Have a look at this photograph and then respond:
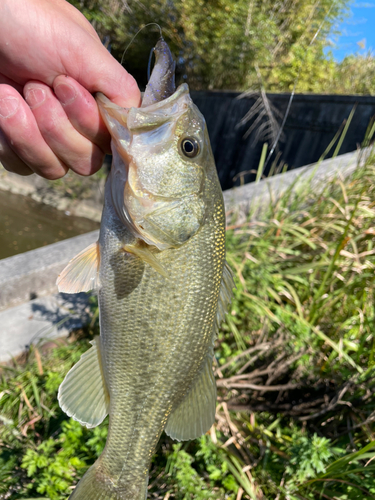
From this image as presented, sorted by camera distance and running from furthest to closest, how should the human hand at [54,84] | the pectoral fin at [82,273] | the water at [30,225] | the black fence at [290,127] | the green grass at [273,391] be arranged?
the black fence at [290,127], the water at [30,225], the green grass at [273,391], the pectoral fin at [82,273], the human hand at [54,84]

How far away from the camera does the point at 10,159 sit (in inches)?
60.9

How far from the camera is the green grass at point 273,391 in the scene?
1742 mm

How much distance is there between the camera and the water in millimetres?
6035

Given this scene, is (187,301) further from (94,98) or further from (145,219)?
(94,98)

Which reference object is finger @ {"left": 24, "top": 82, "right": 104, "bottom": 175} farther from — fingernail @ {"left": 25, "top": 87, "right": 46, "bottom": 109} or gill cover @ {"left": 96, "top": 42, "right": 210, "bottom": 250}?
gill cover @ {"left": 96, "top": 42, "right": 210, "bottom": 250}

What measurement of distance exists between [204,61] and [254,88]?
2639 mm

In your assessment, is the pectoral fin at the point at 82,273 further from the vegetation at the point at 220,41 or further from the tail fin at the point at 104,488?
the vegetation at the point at 220,41

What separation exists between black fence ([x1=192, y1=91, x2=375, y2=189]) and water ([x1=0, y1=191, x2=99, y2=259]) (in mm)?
3706

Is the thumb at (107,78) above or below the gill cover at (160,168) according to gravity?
above

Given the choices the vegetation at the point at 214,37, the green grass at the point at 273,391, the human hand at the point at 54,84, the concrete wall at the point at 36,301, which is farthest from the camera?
the vegetation at the point at 214,37

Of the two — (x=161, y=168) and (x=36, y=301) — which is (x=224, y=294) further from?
(x=36, y=301)

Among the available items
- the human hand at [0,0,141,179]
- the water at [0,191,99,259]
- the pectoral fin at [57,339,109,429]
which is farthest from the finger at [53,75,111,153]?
the water at [0,191,99,259]

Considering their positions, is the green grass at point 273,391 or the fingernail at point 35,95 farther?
the green grass at point 273,391

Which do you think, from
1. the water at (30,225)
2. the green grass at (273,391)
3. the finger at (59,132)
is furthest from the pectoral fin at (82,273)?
the water at (30,225)
